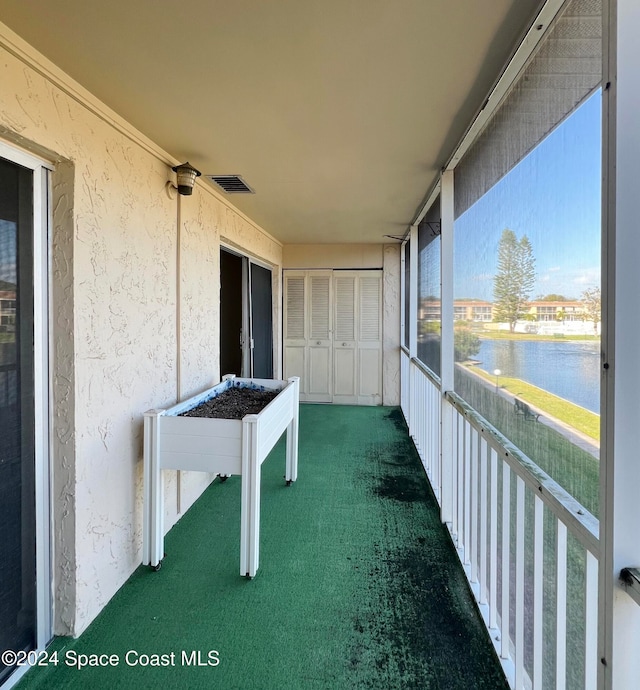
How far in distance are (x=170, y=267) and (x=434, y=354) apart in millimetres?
2122

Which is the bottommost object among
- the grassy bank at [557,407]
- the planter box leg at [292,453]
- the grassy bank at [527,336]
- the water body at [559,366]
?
the planter box leg at [292,453]

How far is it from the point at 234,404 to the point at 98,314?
1136mm

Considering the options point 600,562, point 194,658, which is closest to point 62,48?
point 600,562

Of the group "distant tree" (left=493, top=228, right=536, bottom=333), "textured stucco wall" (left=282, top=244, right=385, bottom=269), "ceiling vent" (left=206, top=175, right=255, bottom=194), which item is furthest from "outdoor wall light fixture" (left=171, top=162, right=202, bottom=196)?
"textured stucco wall" (left=282, top=244, right=385, bottom=269)

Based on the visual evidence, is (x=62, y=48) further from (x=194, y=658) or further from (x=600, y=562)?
(x=194, y=658)

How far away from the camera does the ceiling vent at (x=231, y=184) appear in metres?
Answer: 2.82

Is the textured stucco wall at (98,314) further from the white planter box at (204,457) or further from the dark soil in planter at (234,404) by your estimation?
the dark soil in planter at (234,404)

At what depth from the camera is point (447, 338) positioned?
8.36ft

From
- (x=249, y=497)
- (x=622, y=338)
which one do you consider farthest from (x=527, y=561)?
(x=249, y=497)

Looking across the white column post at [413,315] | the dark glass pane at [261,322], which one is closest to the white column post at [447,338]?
the white column post at [413,315]

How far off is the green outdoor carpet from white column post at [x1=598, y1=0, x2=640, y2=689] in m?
0.91

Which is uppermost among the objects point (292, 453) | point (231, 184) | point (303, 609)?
point (231, 184)

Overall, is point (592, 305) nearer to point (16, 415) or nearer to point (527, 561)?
point (527, 561)

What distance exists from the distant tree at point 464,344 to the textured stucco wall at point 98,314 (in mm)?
1819
